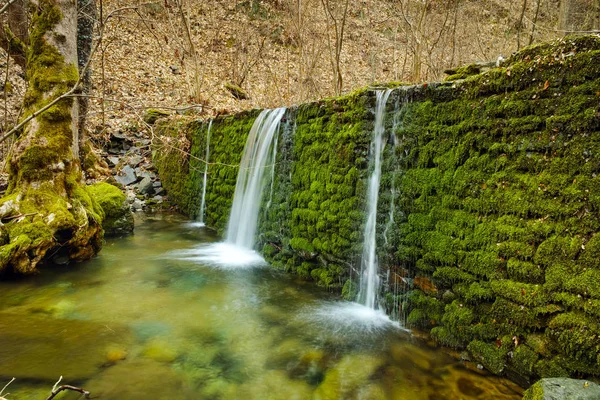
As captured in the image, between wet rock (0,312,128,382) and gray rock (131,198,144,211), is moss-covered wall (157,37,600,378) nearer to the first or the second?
wet rock (0,312,128,382)

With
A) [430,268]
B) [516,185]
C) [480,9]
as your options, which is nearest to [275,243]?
[430,268]

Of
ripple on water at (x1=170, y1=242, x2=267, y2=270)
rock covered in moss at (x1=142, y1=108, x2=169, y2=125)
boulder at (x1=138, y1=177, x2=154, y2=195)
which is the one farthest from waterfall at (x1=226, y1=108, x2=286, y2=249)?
Answer: rock covered in moss at (x1=142, y1=108, x2=169, y2=125)

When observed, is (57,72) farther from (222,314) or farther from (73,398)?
(73,398)

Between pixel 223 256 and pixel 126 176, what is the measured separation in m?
7.65

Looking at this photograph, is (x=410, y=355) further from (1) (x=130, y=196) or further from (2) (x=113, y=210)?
(1) (x=130, y=196)

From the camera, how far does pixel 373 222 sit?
468 centimetres

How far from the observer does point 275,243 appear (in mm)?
6691

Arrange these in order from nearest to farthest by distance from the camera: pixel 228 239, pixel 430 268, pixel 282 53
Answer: pixel 430 268 → pixel 228 239 → pixel 282 53

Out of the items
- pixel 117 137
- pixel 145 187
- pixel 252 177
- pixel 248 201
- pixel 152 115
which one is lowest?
pixel 145 187

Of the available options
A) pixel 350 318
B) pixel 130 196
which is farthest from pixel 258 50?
pixel 350 318

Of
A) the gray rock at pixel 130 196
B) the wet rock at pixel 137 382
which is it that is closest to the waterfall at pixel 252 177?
the wet rock at pixel 137 382

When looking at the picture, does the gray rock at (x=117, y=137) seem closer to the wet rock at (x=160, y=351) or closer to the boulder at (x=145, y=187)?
the boulder at (x=145, y=187)

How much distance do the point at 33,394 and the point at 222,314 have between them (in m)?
2.05

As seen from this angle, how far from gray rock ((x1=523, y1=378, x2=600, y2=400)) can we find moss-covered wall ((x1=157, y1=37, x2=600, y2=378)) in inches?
8.5
